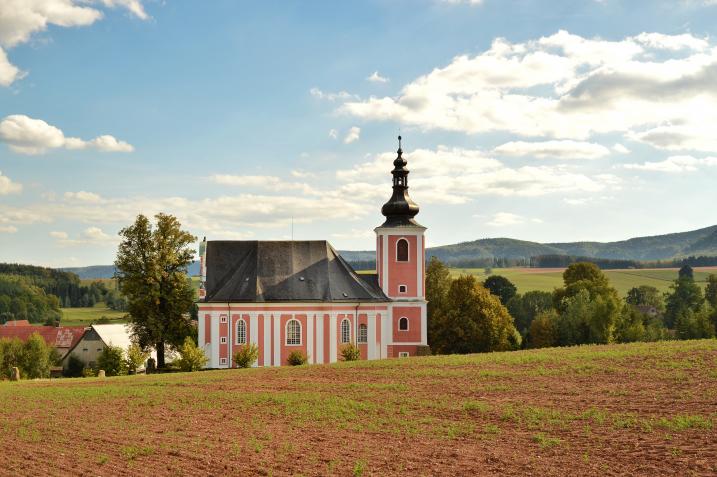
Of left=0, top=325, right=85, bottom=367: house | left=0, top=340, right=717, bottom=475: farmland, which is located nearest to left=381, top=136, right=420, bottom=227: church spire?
left=0, top=340, right=717, bottom=475: farmland

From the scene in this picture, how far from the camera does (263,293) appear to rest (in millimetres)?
49906

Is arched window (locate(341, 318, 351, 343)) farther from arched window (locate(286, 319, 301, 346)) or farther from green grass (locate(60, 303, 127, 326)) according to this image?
green grass (locate(60, 303, 127, 326))

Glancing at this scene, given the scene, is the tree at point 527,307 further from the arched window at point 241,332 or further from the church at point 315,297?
the arched window at point 241,332

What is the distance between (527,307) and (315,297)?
5007 centimetres

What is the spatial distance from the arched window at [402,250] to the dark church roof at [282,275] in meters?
2.68

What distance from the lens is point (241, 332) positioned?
162 ft

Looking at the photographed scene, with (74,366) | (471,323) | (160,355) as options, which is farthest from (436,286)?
(74,366)

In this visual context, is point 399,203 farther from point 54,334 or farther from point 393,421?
point 54,334

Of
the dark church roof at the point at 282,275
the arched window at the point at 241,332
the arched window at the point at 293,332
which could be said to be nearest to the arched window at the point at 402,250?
the dark church roof at the point at 282,275

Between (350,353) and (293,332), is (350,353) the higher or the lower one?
the lower one

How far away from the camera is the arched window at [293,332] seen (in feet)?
162

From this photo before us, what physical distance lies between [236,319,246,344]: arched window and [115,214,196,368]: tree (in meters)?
3.41

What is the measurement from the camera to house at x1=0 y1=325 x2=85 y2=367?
82.6 meters

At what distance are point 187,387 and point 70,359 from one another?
51049 millimetres
